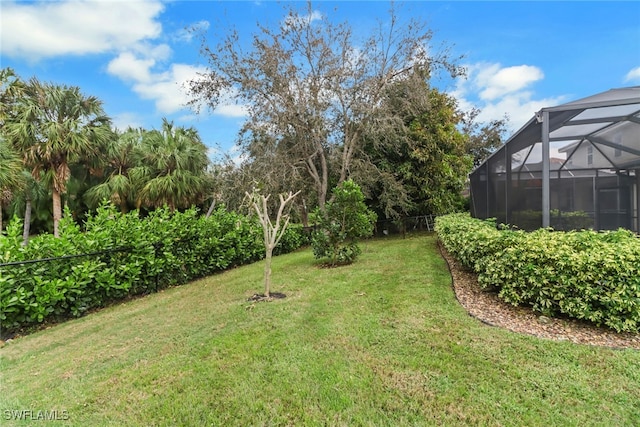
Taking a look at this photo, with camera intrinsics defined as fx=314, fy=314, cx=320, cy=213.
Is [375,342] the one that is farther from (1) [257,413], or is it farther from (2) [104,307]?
(2) [104,307]

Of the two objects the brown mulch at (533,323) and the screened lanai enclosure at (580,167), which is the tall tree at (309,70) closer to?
the screened lanai enclosure at (580,167)

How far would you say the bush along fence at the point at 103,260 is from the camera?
4.08 meters

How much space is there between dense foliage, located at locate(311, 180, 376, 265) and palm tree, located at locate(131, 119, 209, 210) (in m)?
7.51

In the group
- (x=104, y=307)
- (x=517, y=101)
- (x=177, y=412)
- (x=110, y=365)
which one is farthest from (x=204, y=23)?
(x=177, y=412)

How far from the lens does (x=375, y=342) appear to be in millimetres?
2820

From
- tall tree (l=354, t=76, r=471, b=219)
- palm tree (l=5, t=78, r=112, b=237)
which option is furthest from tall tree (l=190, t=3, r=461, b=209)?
palm tree (l=5, t=78, r=112, b=237)

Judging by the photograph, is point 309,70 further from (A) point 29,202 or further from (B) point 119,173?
(A) point 29,202

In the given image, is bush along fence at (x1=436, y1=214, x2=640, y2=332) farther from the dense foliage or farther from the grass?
the dense foliage

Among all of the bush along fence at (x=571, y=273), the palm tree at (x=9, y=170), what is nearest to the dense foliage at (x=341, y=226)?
the bush along fence at (x=571, y=273)

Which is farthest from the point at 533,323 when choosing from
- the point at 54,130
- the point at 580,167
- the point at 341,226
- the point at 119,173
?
the point at 119,173

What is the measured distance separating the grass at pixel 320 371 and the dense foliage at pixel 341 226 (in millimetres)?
2659

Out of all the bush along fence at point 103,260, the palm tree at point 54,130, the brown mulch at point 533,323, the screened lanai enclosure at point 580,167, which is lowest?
the brown mulch at point 533,323

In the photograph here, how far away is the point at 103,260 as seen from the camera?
504cm

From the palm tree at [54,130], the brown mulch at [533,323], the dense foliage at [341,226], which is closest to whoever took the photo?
the brown mulch at [533,323]
